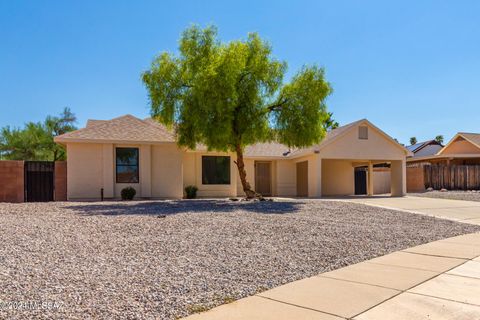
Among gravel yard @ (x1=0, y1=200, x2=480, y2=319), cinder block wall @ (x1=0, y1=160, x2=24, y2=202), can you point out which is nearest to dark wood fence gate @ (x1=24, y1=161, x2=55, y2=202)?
cinder block wall @ (x1=0, y1=160, x2=24, y2=202)

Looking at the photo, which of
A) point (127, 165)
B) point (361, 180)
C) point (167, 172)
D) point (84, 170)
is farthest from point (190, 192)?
point (361, 180)

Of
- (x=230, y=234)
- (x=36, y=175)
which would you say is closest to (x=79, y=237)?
(x=230, y=234)

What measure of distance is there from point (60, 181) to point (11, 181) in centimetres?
212

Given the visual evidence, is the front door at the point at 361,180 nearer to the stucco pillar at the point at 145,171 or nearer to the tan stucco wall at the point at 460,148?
the tan stucco wall at the point at 460,148

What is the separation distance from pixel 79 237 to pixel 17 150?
28678 mm

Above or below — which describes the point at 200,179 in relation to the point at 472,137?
below

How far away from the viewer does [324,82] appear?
61.3ft

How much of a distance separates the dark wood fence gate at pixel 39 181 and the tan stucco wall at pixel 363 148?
48.3 feet

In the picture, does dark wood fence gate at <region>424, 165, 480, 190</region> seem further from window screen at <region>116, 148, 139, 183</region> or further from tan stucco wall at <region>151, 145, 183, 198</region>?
window screen at <region>116, 148, 139, 183</region>

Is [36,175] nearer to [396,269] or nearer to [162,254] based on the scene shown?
[162,254]

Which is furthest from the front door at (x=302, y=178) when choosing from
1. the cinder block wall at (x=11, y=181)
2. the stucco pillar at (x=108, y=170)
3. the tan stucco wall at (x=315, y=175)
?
the cinder block wall at (x=11, y=181)

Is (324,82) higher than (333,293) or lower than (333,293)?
higher

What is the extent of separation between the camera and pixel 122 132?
20.8m

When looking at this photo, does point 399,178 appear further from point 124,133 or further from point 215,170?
point 124,133
